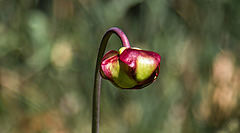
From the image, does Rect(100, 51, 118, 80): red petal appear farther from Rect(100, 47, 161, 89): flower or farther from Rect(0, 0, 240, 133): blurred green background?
Rect(0, 0, 240, 133): blurred green background

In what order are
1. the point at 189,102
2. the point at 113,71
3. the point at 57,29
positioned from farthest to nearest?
the point at 57,29
the point at 189,102
the point at 113,71

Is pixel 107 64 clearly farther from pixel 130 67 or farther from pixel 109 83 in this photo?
pixel 109 83

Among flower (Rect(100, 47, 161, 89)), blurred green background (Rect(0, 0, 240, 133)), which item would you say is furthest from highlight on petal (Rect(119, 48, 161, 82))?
blurred green background (Rect(0, 0, 240, 133))

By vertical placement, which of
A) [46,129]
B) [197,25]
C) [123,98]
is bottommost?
[46,129]

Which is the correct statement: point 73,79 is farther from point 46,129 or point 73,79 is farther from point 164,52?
point 164,52

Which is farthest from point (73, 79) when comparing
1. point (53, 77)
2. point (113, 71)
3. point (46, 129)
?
point (113, 71)

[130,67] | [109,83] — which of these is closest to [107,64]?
[130,67]

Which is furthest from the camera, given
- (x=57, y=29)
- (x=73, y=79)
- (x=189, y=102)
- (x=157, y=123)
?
(x=57, y=29)

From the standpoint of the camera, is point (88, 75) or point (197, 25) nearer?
point (88, 75)
